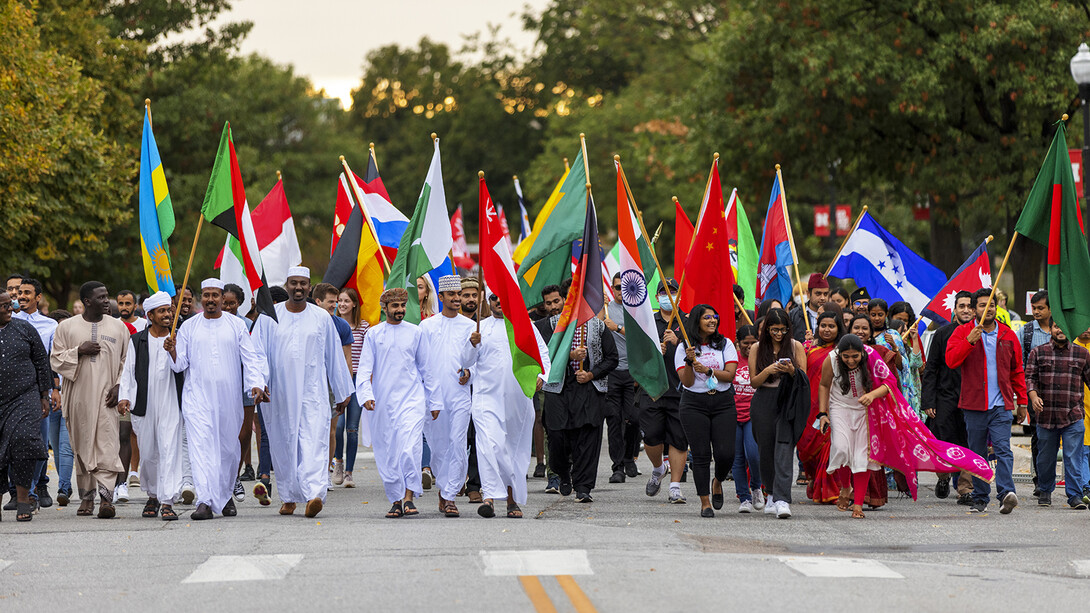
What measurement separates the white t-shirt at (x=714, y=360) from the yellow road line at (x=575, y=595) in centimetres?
407

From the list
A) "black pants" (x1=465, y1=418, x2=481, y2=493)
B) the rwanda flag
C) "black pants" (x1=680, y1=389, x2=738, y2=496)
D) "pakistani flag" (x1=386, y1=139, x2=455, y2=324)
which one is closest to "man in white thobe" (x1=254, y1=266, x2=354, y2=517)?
the rwanda flag

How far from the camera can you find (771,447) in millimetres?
12844

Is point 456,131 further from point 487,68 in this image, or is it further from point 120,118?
point 120,118

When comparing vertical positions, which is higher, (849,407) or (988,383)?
(988,383)

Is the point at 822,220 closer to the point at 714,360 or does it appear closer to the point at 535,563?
the point at 714,360

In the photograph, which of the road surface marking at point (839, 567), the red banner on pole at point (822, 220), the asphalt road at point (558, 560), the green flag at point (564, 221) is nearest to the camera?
the asphalt road at point (558, 560)

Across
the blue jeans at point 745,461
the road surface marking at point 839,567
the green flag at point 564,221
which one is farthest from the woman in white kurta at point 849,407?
the road surface marking at point 839,567

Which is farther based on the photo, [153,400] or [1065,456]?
[1065,456]

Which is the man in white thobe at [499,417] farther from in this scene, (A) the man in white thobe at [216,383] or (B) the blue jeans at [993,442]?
(B) the blue jeans at [993,442]

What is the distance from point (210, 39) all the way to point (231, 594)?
1497 inches

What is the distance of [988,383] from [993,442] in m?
0.52

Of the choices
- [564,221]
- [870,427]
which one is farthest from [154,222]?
[870,427]

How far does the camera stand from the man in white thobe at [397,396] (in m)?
12.8

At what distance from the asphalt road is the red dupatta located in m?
0.44
